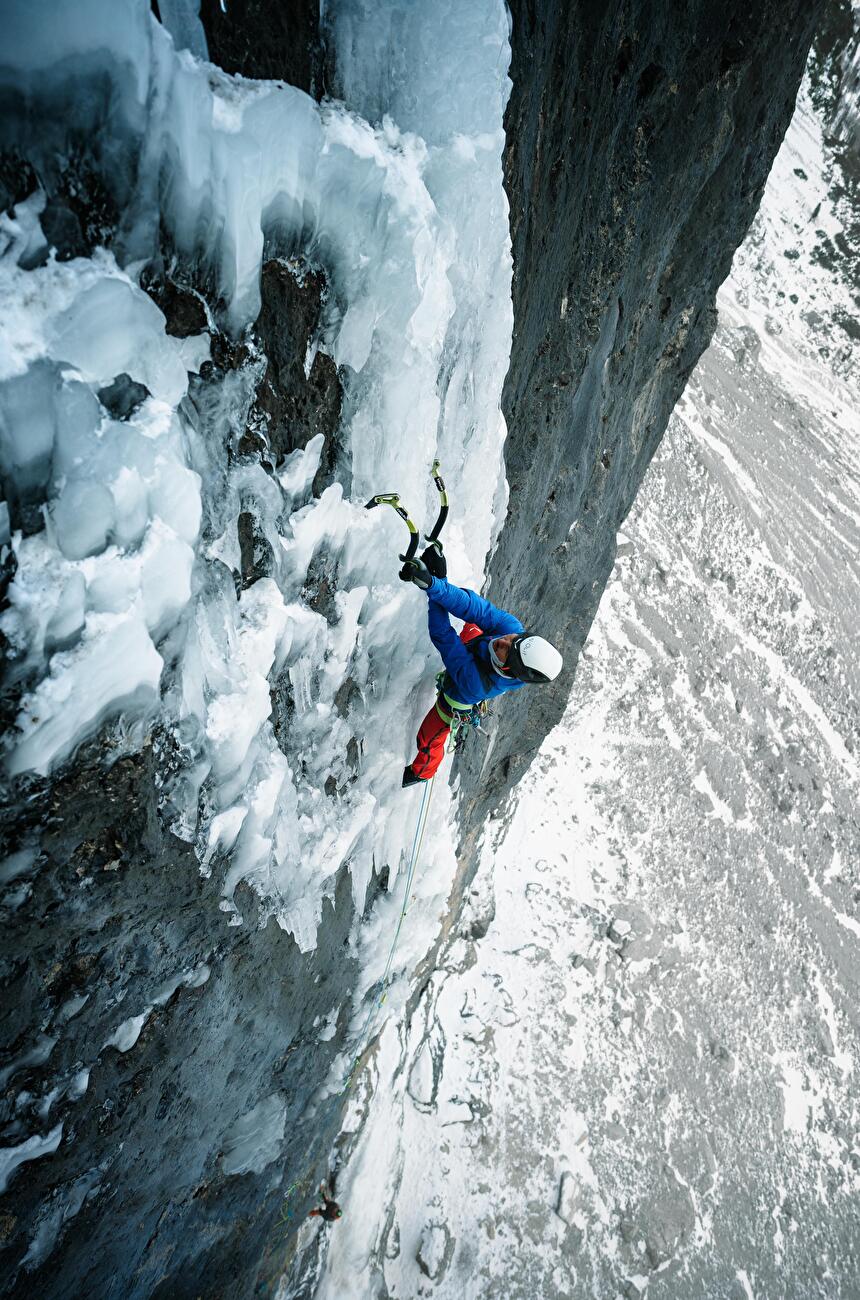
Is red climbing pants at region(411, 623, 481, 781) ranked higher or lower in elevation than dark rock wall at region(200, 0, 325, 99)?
lower

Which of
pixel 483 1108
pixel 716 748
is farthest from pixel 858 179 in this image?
pixel 483 1108

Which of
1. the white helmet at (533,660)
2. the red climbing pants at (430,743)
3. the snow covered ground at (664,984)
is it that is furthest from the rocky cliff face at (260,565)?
the snow covered ground at (664,984)

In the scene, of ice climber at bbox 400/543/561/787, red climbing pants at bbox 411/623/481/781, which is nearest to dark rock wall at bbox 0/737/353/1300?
red climbing pants at bbox 411/623/481/781

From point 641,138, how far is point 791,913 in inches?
453

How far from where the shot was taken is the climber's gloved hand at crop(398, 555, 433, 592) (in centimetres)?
317

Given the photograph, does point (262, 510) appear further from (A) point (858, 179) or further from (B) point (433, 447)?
(A) point (858, 179)

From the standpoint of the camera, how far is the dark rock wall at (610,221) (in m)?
3.38

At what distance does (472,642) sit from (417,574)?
732 millimetres

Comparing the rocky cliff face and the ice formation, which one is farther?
the rocky cliff face

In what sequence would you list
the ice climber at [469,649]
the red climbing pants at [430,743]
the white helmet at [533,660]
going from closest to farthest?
the ice climber at [469,649]
the white helmet at [533,660]
the red climbing pants at [430,743]

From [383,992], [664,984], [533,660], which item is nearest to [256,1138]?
[383,992]

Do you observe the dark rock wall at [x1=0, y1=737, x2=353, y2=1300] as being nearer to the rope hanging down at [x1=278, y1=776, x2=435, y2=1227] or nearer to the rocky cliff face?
the rocky cliff face

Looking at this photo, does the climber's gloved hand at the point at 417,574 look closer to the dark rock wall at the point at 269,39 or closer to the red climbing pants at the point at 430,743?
the red climbing pants at the point at 430,743

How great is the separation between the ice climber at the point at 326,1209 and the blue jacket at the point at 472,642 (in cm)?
535
